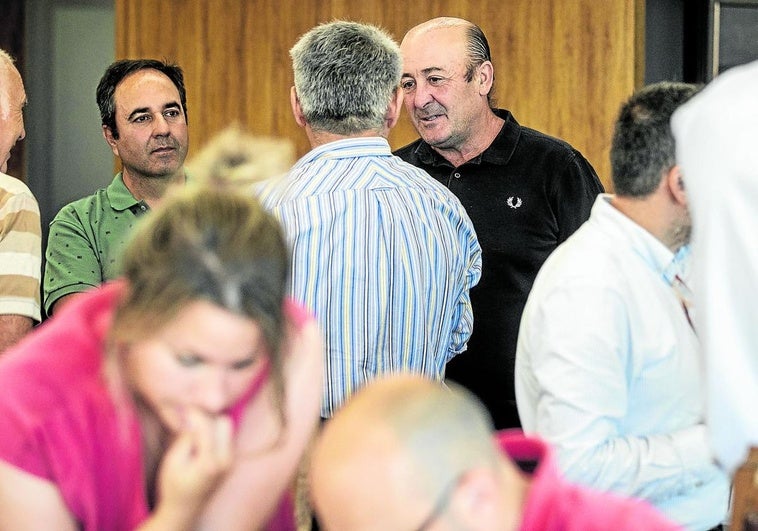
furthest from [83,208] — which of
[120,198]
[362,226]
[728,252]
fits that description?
[728,252]

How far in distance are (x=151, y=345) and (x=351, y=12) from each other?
11.9ft

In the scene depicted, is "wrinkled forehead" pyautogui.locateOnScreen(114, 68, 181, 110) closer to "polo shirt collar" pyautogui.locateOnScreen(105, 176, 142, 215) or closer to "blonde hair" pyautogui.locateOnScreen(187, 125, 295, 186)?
"polo shirt collar" pyautogui.locateOnScreen(105, 176, 142, 215)

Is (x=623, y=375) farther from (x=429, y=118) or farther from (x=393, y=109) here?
(x=429, y=118)

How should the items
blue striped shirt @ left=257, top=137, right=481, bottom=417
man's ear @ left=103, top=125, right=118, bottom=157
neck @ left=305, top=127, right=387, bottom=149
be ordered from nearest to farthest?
blue striped shirt @ left=257, top=137, right=481, bottom=417 < neck @ left=305, top=127, right=387, bottom=149 < man's ear @ left=103, top=125, right=118, bottom=157

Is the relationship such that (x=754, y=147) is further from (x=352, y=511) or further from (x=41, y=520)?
(x=41, y=520)

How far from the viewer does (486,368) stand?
3426mm

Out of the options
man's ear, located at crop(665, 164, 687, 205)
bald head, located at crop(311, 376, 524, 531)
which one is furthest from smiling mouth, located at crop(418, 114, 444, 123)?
bald head, located at crop(311, 376, 524, 531)

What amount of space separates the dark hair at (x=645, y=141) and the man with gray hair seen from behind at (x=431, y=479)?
0.92 m

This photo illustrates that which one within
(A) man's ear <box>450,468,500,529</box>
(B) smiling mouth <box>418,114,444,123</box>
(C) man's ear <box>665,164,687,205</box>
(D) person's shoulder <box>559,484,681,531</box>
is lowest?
(D) person's shoulder <box>559,484,681,531</box>

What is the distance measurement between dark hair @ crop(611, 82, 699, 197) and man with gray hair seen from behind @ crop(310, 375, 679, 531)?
3.02 ft

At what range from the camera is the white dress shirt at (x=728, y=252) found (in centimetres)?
162

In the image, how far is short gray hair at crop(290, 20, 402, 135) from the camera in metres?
2.83

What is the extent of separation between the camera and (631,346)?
2.14 metres

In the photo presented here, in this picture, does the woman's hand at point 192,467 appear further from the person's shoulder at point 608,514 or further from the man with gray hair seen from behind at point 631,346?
the man with gray hair seen from behind at point 631,346
